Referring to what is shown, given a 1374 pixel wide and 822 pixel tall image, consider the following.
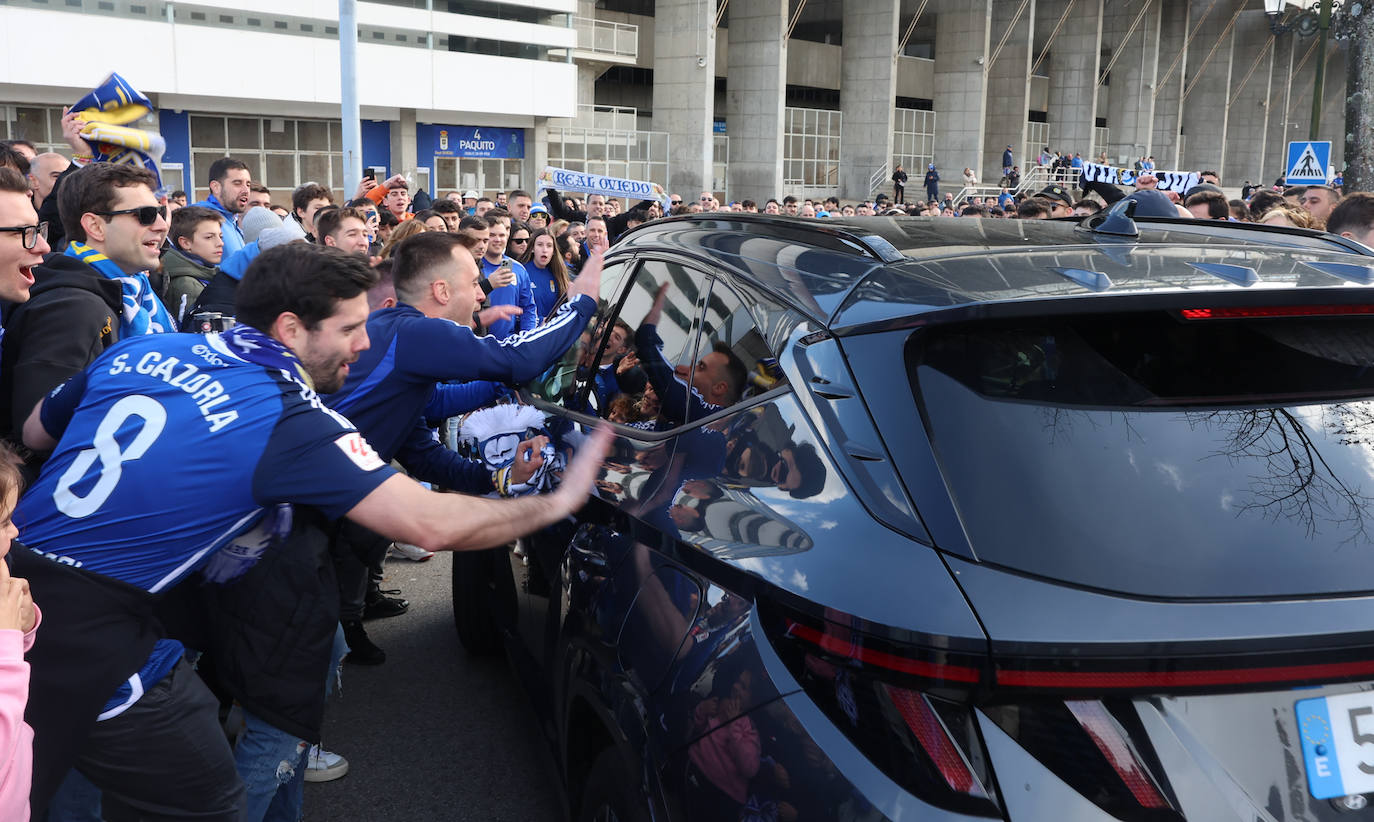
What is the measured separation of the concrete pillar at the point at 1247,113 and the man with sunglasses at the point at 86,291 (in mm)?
Result: 77292

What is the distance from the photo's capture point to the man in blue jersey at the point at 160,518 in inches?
93.5

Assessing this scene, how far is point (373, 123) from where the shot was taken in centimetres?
3400

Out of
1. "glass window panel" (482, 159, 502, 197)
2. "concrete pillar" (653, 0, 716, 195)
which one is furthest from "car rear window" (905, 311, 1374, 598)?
Result: "concrete pillar" (653, 0, 716, 195)

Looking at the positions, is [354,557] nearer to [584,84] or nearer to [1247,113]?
[584,84]

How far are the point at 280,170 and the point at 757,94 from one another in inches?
686

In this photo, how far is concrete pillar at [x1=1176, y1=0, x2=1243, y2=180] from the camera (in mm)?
67312

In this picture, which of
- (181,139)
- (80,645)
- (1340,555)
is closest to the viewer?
(1340,555)

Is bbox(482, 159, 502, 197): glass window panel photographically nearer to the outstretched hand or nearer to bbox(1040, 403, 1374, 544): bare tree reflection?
the outstretched hand

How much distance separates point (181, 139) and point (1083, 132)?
42927 millimetres

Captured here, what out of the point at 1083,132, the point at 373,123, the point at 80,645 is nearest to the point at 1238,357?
the point at 80,645

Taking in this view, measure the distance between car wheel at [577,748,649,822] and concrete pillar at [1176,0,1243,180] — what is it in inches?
2940

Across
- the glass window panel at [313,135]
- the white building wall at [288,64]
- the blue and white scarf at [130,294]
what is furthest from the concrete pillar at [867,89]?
the blue and white scarf at [130,294]

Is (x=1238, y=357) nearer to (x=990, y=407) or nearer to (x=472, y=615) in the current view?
(x=990, y=407)

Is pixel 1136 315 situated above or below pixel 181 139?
below
